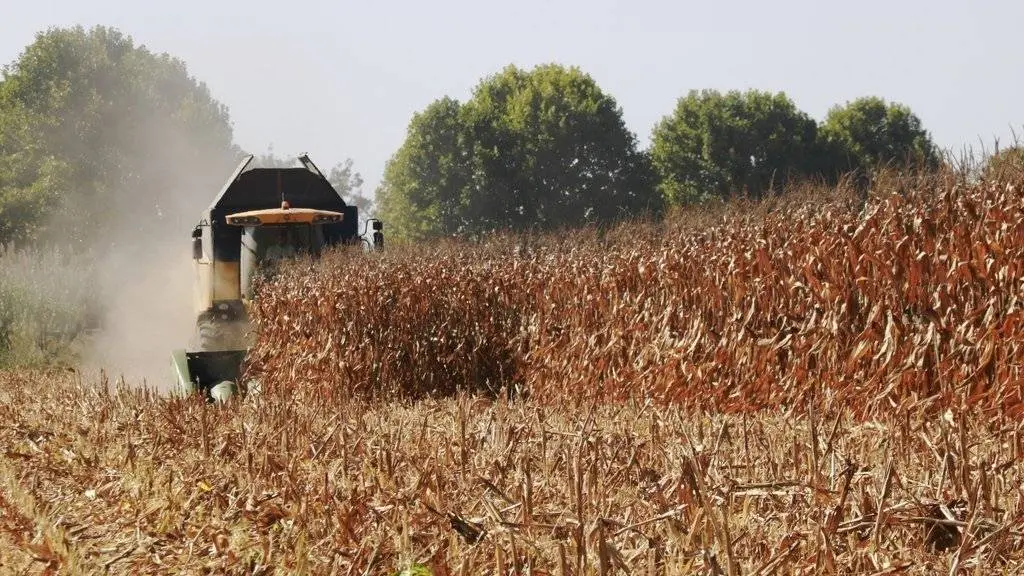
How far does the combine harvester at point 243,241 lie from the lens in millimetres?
13500

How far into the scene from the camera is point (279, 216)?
1445 cm

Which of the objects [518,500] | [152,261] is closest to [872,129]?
[152,261]

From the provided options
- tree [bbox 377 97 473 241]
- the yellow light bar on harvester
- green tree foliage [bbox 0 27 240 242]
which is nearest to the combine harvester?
the yellow light bar on harvester

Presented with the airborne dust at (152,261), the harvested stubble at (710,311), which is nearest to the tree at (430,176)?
the airborne dust at (152,261)

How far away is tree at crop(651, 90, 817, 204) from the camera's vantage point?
164ft

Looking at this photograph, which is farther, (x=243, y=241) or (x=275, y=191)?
(x=275, y=191)

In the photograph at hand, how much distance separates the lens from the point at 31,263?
22641 mm

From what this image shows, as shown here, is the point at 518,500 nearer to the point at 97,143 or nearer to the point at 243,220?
the point at 243,220

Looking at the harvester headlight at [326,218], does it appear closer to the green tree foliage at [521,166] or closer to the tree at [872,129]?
the green tree foliage at [521,166]

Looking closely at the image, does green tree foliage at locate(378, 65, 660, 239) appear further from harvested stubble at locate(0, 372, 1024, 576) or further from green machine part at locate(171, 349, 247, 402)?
harvested stubble at locate(0, 372, 1024, 576)

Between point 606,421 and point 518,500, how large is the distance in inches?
131

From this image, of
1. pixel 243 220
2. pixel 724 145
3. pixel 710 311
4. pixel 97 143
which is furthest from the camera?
pixel 97 143

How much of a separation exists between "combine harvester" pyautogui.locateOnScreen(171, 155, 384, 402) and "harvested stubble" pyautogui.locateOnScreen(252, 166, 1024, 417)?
2.06 ft

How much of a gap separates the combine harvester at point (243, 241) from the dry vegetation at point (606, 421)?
0.62 m
